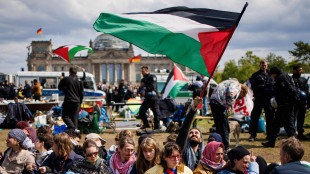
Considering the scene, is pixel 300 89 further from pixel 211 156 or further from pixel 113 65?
pixel 113 65

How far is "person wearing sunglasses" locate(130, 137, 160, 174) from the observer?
3.57m

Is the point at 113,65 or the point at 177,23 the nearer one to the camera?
the point at 177,23

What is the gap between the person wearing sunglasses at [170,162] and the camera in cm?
313

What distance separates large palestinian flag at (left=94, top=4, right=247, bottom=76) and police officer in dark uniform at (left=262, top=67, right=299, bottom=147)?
3.29m

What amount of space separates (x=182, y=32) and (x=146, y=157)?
5.33 ft

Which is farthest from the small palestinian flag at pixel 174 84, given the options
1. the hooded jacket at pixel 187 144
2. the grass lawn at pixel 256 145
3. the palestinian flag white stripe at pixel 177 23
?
the palestinian flag white stripe at pixel 177 23

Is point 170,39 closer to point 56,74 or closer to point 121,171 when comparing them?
point 121,171

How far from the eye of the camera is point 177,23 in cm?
393

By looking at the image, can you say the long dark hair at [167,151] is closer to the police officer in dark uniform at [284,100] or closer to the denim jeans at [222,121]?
the denim jeans at [222,121]

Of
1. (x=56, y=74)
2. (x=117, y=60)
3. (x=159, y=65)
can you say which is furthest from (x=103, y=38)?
(x=56, y=74)

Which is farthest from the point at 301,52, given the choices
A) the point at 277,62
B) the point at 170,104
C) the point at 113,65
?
the point at 113,65

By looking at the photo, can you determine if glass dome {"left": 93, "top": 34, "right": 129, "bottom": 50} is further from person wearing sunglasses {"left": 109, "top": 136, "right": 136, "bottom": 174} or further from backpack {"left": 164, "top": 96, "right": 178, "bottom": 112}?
person wearing sunglasses {"left": 109, "top": 136, "right": 136, "bottom": 174}

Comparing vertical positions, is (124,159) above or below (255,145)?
above

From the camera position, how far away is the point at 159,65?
332 feet
